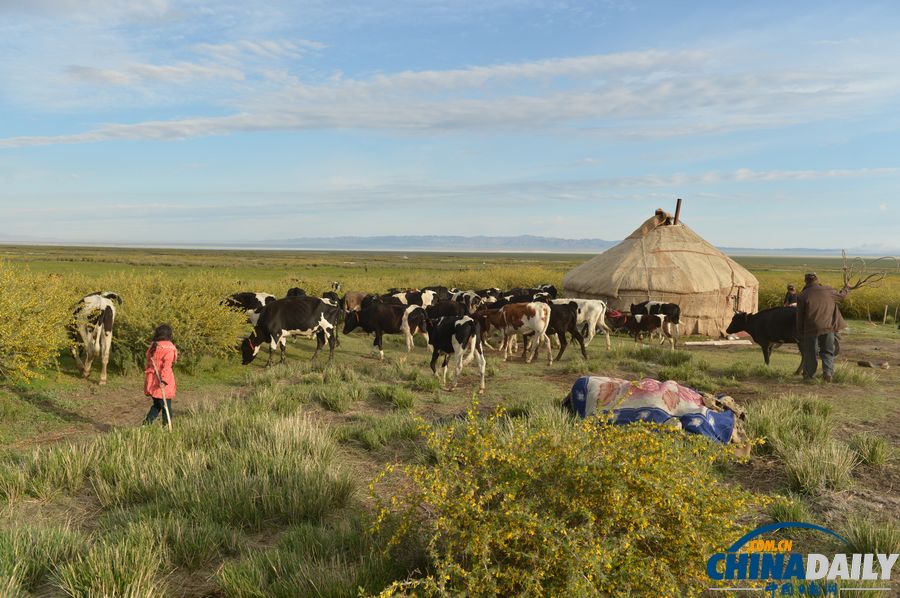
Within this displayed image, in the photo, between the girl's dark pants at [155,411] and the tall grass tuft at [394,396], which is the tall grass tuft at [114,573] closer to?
the girl's dark pants at [155,411]

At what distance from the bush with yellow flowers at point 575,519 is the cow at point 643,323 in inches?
664

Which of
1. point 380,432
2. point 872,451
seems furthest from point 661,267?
point 380,432

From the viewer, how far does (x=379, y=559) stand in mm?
4332

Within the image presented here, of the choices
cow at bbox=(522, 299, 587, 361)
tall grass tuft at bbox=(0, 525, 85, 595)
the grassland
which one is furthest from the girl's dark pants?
cow at bbox=(522, 299, 587, 361)

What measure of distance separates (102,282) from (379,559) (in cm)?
1571

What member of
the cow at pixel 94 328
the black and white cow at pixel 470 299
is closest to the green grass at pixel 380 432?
the cow at pixel 94 328

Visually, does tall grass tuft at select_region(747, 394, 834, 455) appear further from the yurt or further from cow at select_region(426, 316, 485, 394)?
the yurt

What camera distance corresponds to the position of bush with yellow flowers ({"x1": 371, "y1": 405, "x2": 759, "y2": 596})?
3.59m

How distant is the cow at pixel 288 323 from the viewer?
15.5m

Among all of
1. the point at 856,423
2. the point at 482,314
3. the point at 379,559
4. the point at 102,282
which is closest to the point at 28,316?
the point at 102,282

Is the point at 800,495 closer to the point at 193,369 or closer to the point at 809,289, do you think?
the point at 809,289

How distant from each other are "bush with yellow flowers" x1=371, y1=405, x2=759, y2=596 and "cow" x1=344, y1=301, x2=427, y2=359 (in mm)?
13737

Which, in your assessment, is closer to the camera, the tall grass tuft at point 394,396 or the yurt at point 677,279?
the tall grass tuft at point 394,396

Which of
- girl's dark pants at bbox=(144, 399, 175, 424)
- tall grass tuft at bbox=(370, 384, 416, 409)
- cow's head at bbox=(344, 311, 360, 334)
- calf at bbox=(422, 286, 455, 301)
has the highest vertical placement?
calf at bbox=(422, 286, 455, 301)
